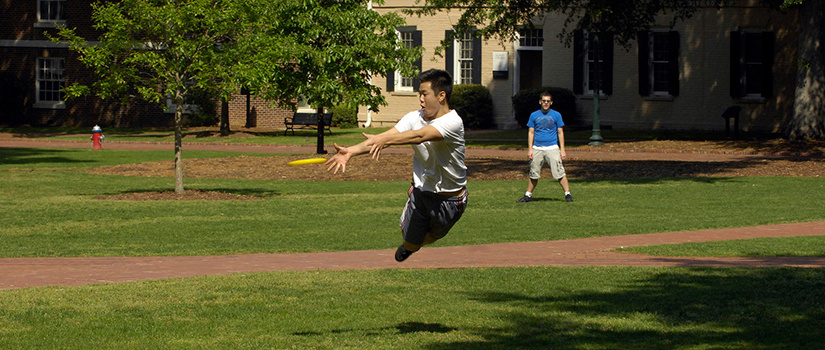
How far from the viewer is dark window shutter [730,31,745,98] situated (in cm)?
3447

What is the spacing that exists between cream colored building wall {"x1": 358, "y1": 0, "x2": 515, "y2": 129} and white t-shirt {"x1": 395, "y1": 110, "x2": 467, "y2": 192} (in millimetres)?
31382

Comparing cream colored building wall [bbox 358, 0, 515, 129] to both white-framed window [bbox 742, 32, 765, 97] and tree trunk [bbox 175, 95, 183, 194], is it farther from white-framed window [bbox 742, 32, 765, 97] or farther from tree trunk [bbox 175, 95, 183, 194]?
tree trunk [bbox 175, 95, 183, 194]

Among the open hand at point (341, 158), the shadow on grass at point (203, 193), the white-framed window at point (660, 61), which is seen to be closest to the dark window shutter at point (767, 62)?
the white-framed window at point (660, 61)

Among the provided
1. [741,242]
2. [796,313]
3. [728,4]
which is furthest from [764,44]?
[796,313]

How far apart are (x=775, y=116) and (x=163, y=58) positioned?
24458 millimetres

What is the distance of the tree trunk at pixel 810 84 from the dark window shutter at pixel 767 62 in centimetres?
445

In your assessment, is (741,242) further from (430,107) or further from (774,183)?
(774,183)

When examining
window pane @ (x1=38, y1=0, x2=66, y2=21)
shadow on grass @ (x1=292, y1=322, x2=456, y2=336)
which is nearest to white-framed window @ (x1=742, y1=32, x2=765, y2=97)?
shadow on grass @ (x1=292, y1=322, x2=456, y2=336)

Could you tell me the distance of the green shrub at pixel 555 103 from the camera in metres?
37.2

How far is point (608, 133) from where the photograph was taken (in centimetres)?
3547

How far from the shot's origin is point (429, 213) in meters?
7.70

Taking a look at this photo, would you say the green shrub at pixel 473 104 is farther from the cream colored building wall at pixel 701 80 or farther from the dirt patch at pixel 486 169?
the dirt patch at pixel 486 169

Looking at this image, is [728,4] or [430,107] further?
[728,4]

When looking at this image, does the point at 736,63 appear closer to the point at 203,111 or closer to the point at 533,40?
the point at 533,40
